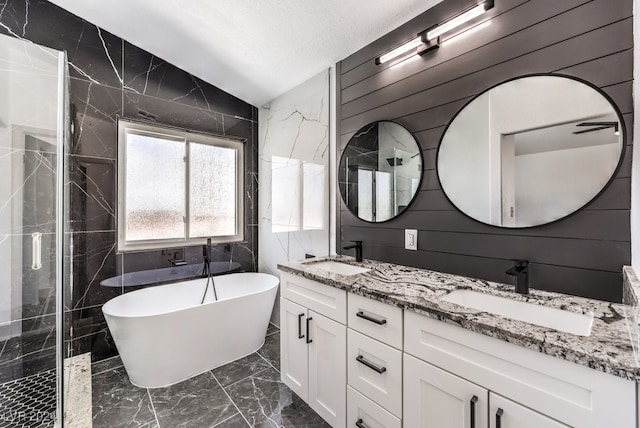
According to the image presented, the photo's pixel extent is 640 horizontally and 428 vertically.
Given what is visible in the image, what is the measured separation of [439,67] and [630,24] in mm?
778

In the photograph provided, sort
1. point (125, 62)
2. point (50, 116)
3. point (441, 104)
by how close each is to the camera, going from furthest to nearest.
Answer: point (125, 62) → point (50, 116) → point (441, 104)

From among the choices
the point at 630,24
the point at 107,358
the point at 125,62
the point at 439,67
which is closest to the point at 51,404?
the point at 107,358

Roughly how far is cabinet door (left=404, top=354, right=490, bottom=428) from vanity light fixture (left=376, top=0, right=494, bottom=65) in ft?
5.70

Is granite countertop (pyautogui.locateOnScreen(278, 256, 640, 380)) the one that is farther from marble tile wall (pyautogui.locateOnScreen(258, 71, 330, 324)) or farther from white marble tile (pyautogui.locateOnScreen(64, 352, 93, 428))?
white marble tile (pyautogui.locateOnScreen(64, 352, 93, 428))

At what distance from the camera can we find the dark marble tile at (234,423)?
1.66 meters

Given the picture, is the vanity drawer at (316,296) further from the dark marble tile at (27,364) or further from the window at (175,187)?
the dark marble tile at (27,364)

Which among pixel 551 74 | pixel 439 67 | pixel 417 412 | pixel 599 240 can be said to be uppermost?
pixel 439 67

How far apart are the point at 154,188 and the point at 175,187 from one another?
192 mm

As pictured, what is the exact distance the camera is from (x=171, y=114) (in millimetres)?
2818

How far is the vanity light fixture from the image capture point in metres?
1.45

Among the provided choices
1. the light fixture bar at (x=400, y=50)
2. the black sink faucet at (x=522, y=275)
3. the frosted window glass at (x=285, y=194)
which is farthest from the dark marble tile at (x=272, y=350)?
the light fixture bar at (x=400, y=50)

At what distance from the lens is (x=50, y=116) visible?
76.9 inches

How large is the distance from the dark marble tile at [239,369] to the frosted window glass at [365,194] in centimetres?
152

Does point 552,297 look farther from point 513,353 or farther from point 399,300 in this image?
point 399,300
